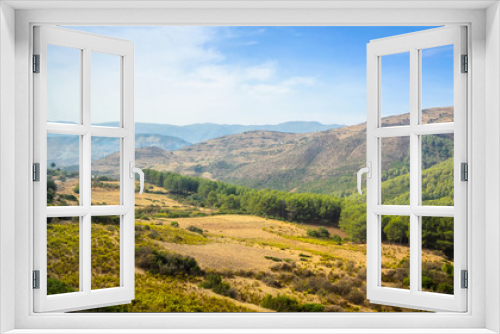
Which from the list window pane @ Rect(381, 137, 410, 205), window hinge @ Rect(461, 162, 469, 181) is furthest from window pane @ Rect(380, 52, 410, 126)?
window hinge @ Rect(461, 162, 469, 181)

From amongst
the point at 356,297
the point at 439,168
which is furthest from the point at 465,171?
the point at 356,297

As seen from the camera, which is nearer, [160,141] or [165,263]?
[165,263]

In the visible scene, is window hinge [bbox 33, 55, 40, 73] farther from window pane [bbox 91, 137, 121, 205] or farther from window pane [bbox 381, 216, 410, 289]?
window pane [bbox 381, 216, 410, 289]

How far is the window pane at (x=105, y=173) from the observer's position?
419 cm

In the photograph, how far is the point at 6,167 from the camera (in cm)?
174

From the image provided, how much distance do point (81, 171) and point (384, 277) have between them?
400 centimetres

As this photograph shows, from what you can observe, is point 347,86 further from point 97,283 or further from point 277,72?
point 97,283

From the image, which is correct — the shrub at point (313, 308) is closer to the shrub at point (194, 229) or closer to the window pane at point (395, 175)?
the window pane at point (395, 175)

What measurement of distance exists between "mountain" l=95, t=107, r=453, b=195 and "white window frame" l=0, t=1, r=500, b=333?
3.60m

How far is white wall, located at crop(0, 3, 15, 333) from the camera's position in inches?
67.7

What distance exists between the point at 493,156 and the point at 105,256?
14.8ft

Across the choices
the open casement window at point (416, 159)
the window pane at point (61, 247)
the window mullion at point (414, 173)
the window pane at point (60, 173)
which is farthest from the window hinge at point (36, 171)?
the window pane at point (60, 173)

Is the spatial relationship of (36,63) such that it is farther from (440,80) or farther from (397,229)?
(397,229)

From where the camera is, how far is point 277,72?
18.1 feet
